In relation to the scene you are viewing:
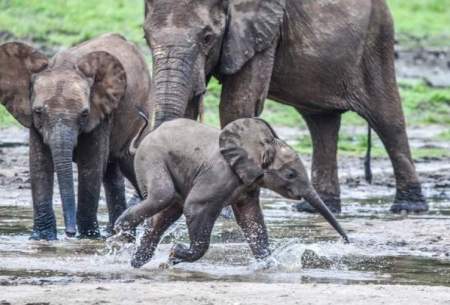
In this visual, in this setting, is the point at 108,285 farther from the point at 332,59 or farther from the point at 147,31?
the point at 332,59

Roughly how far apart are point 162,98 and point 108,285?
2479 millimetres

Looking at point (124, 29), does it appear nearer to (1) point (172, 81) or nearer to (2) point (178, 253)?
(1) point (172, 81)

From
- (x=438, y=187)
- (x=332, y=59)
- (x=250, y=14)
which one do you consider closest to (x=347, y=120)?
(x=438, y=187)

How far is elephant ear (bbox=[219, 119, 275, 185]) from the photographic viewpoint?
954 cm

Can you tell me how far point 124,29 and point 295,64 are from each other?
33.8ft

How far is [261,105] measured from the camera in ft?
39.6

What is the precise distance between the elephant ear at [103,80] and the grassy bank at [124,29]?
21.5 ft

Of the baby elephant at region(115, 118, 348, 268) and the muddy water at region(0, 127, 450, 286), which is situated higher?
the baby elephant at region(115, 118, 348, 268)

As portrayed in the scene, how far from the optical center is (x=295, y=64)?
12.7 metres

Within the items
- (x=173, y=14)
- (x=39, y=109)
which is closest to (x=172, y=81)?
(x=173, y=14)

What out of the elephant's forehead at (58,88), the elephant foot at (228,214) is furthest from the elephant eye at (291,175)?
the elephant foot at (228,214)

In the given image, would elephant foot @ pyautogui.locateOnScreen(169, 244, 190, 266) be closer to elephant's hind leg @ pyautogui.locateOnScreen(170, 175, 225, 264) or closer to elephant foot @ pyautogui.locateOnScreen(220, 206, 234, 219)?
elephant's hind leg @ pyautogui.locateOnScreen(170, 175, 225, 264)

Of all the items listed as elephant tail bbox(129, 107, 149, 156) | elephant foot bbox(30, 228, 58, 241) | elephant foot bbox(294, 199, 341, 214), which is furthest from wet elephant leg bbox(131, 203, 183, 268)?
elephant foot bbox(294, 199, 341, 214)

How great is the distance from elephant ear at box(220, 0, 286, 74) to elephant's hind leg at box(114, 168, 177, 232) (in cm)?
207
